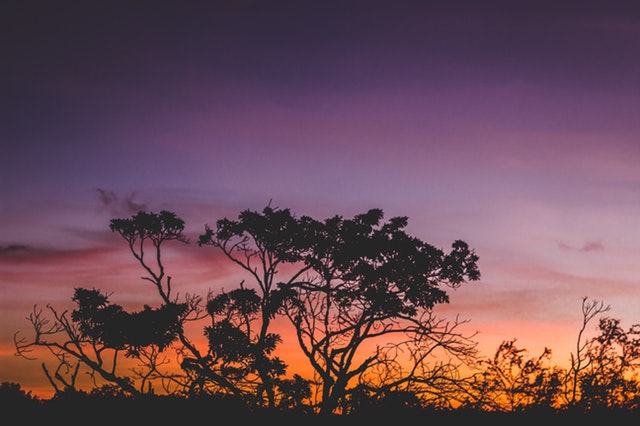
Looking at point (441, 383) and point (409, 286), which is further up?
point (409, 286)

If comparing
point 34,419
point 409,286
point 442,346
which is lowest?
point 34,419

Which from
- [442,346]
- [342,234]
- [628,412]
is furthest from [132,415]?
[628,412]

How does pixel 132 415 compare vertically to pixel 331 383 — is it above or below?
below

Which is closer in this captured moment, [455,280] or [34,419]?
[34,419]

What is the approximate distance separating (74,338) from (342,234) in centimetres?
1097

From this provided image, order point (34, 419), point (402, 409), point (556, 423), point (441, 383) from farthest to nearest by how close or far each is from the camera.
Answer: point (441, 383) → point (402, 409) → point (556, 423) → point (34, 419)

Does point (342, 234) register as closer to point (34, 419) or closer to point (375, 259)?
point (375, 259)

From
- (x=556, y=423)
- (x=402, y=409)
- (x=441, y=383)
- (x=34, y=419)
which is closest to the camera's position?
(x=34, y=419)

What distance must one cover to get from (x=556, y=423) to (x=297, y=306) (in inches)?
402

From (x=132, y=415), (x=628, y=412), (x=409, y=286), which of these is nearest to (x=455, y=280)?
(x=409, y=286)

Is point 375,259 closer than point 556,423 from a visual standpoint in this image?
No

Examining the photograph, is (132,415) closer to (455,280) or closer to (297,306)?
(297,306)

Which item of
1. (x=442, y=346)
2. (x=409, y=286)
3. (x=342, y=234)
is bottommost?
(x=442, y=346)

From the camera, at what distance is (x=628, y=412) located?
72.7 ft
